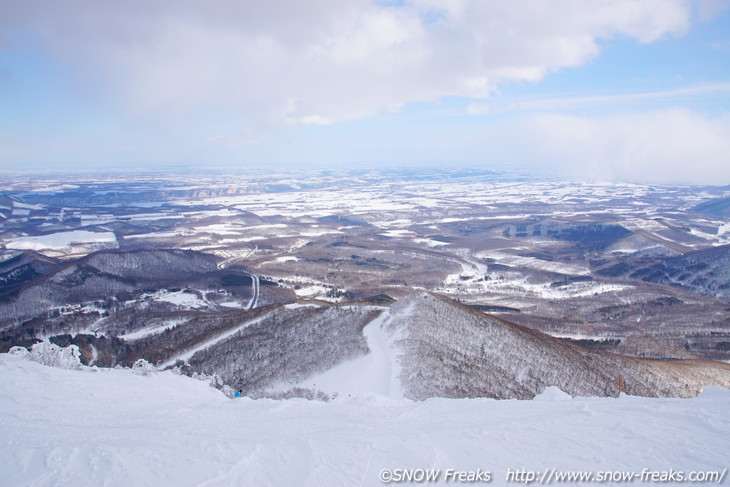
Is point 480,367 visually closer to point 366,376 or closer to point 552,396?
point 366,376

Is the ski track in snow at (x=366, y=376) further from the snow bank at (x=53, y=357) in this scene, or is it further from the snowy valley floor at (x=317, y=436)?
the snow bank at (x=53, y=357)

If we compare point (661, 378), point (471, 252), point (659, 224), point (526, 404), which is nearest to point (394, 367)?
point (526, 404)

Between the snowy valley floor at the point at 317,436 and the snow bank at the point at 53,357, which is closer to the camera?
the snowy valley floor at the point at 317,436

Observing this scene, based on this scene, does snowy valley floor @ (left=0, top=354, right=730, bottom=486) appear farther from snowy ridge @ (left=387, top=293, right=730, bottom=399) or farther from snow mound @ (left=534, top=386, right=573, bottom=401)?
snowy ridge @ (left=387, top=293, right=730, bottom=399)

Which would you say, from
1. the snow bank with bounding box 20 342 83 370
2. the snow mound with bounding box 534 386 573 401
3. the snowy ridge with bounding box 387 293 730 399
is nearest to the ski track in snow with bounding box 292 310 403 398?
the snowy ridge with bounding box 387 293 730 399

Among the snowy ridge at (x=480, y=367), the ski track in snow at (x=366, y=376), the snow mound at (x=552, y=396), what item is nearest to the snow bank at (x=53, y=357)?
the ski track in snow at (x=366, y=376)

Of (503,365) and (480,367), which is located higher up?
(480,367)

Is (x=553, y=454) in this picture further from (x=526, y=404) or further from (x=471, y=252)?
(x=471, y=252)

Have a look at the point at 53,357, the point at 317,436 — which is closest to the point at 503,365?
the point at 317,436

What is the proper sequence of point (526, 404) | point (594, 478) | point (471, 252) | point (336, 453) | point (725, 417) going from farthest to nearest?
1. point (471, 252)
2. point (526, 404)
3. point (725, 417)
4. point (336, 453)
5. point (594, 478)
